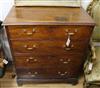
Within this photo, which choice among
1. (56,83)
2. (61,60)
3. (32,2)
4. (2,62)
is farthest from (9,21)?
(56,83)

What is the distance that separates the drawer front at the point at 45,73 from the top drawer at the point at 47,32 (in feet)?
1.49

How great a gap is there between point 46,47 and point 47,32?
18cm

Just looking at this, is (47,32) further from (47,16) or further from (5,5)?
(5,5)

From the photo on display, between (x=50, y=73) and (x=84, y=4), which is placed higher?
(x=84, y=4)

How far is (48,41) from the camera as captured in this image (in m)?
1.60

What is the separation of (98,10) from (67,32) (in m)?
0.51

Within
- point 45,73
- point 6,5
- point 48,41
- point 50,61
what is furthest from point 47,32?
point 6,5

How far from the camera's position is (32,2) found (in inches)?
74.4

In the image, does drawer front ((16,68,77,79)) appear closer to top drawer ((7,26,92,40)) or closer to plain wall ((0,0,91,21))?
top drawer ((7,26,92,40))

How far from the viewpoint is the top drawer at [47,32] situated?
151 cm

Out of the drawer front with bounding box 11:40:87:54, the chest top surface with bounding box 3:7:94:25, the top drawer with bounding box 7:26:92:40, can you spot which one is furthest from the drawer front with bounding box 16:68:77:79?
the chest top surface with bounding box 3:7:94:25

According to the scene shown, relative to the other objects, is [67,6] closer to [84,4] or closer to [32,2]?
[84,4]

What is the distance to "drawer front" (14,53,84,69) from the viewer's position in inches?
68.6

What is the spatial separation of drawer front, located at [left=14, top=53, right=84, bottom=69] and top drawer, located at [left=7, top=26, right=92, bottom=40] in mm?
251
